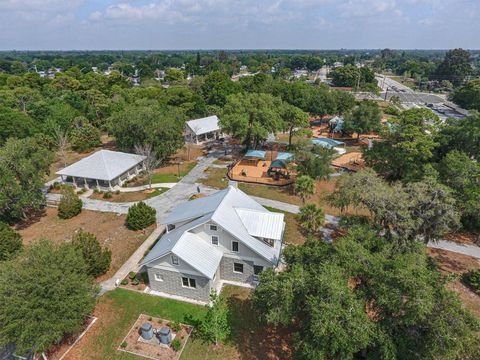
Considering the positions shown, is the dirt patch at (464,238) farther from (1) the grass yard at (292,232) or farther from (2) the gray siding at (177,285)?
(2) the gray siding at (177,285)

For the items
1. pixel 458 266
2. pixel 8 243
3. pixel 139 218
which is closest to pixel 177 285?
pixel 139 218

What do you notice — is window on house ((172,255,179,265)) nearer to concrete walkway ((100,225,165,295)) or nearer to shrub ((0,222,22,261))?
concrete walkway ((100,225,165,295))

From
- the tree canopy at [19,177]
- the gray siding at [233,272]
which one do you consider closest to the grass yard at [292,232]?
the gray siding at [233,272]

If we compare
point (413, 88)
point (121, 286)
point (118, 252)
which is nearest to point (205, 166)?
point (118, 252)

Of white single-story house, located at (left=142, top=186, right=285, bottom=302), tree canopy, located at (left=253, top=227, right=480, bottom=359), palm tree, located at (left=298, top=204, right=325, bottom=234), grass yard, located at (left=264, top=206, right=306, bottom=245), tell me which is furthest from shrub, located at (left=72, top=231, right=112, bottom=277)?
palm tree, located at (left=298, top=204, right=325, bottom=234)

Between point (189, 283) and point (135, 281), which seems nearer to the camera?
point (189, 283)

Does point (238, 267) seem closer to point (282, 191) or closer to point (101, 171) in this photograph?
point (282, 191)
